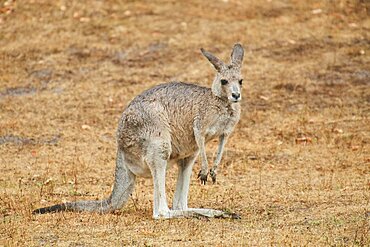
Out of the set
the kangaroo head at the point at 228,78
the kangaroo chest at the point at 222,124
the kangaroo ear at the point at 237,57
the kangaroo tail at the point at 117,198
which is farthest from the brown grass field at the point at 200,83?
the kangaroo ear at the point at 237,57

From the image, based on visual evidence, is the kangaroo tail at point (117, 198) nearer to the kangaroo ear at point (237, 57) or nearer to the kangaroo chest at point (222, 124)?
the kangaroo chest at point (222, 124)

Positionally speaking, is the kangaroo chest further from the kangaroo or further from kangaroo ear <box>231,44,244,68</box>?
kangaroo ear <box>231,44,244,68</box>

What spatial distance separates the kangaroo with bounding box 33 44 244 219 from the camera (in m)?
7.51

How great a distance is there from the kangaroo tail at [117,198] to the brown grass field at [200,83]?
133mm

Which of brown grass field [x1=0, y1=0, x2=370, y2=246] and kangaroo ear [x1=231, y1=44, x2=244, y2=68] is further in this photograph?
kangaroo ear [x1=231, y1=44, x2=244, y2=68]

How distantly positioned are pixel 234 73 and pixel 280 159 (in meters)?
3.76

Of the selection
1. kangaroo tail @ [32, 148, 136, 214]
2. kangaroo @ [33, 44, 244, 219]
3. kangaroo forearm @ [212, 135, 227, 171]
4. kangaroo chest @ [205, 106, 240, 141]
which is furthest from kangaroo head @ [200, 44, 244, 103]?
kangaroo tail @ [32, 148, 136, 214]

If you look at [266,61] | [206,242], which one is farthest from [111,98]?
[206,242]

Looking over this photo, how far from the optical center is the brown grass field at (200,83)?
7176 mm

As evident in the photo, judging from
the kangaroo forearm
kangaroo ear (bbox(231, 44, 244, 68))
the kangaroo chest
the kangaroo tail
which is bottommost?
the kangaroo tail

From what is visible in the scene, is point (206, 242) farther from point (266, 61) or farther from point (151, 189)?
point (266, 61)

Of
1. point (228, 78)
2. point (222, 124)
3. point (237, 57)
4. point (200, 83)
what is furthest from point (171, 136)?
point (200, 83)

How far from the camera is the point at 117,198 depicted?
303 inches

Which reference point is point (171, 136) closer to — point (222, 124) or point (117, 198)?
point (222, 124)
